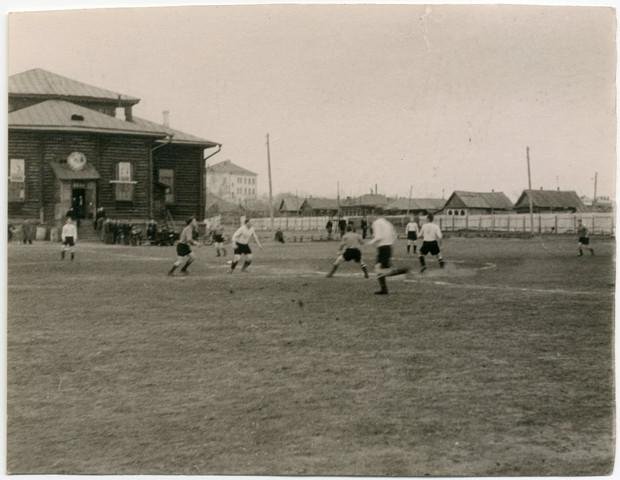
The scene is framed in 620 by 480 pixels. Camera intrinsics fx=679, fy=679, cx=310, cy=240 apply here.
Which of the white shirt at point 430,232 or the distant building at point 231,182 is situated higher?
the distant building at point 231,182

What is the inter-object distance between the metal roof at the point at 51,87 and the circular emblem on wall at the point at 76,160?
3271 millimetres

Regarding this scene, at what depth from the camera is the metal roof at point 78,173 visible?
12688mm

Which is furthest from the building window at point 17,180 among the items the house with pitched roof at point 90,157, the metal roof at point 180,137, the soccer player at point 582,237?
the soccer player at point 582,237

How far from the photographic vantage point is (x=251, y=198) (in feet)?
31.9

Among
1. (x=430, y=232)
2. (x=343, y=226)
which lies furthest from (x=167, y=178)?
(x=430, y=232)

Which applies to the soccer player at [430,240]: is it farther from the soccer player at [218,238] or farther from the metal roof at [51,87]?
the metal roof at [51,87]

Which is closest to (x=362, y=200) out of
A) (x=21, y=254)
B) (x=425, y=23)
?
(x=425, y=23)

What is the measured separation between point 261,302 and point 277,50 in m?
3.93

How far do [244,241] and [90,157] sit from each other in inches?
137

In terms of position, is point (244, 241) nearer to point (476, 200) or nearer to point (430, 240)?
point (430, 240)

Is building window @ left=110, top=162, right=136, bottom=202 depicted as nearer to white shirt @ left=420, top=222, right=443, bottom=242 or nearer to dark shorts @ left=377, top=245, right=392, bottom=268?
dark shorts @ left=377, top=245, right=392, bottom=268

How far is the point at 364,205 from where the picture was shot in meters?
9.93

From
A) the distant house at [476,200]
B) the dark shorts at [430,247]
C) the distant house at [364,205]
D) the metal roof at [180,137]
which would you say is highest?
the metal roof at [180,137]

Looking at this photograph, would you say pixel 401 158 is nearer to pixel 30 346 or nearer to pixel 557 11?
pixel 557 11
